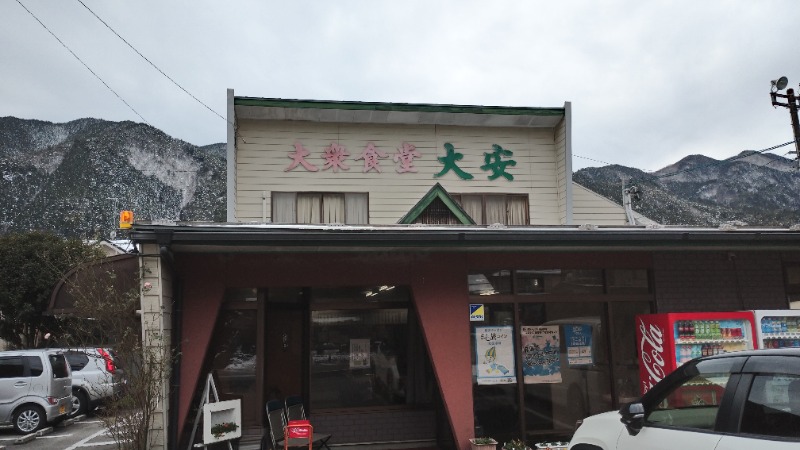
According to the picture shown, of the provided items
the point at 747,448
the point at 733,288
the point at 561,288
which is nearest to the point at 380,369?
the point at 561,288

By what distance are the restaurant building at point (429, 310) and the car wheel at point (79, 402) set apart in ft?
27.9

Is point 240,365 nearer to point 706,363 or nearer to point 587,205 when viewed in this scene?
point 706,363

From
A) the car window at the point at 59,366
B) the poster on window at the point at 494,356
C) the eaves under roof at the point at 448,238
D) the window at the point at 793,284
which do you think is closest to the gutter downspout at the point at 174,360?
the eaves under roof at the point at 448,238

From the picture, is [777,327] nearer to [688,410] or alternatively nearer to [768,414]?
[688,410]

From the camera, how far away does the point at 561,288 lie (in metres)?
9.29

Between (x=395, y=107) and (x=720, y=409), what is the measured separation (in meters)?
10.2

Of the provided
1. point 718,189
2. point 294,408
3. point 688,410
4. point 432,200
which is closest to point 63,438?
point 294,408

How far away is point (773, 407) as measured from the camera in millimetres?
4016

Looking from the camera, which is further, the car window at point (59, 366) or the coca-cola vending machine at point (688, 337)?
the car window at point (59, 366)

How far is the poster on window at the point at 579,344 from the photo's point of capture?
9.36 m

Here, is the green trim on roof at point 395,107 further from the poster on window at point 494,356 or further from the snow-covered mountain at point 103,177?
the snow-covered mountain at point 103,177

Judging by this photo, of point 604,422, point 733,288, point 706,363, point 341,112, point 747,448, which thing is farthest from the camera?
point 341,112

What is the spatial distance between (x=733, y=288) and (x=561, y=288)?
9.56 feet

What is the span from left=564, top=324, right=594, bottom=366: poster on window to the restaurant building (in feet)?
0.07
